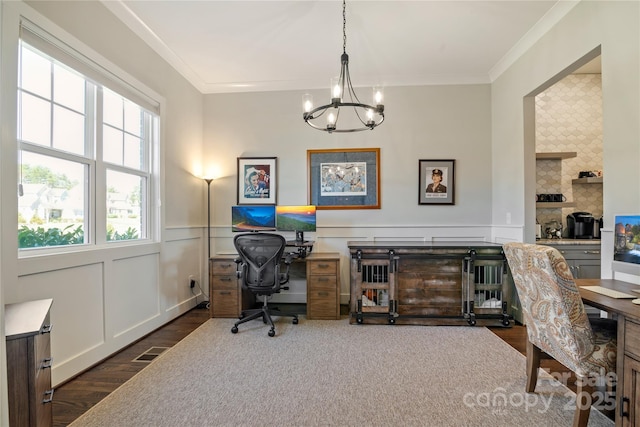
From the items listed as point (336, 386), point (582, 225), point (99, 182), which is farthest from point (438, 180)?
point (99, 182)

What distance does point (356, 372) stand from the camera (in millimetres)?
2264

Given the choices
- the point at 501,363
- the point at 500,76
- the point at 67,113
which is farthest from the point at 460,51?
the point at 67,113

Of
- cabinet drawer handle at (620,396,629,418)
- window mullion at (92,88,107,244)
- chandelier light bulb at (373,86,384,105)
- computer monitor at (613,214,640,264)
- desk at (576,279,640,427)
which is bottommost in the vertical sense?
cabinet drawer handle at (620,396,629,418)

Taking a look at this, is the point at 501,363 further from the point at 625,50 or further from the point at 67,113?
the point at 67,113

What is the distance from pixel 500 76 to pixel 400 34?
5.31 feet

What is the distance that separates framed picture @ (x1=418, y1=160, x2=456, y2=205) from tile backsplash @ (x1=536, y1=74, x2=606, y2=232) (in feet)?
3.59

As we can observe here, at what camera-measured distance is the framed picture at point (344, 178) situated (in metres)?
4.02

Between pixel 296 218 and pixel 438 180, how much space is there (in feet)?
6.44

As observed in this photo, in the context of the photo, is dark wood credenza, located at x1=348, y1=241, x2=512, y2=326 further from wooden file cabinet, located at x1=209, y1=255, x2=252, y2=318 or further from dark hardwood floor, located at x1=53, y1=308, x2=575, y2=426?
wooden file cabinet, located at x1=209, y1=255, x2=252, y2=318

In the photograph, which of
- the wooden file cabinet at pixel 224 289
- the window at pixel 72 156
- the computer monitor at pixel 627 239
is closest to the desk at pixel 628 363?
the computer monitor at pixel 627 239

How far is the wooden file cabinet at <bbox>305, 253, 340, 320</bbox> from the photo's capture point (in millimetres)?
3430

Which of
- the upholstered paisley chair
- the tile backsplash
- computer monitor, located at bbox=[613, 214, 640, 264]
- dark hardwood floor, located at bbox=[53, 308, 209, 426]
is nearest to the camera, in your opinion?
the upholstered paisley chair

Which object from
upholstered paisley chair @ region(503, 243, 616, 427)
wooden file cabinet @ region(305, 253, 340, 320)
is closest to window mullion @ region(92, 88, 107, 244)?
wooden file cabinet @ region(305, 253, 340, 320)

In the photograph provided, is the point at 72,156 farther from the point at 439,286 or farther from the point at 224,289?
A: the point at 439,286
